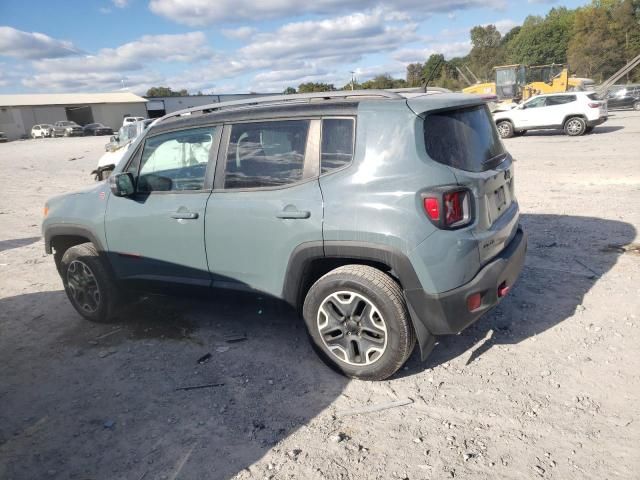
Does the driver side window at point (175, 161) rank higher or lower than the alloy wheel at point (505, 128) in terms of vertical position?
higher

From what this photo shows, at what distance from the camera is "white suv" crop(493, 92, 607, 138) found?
1691cm

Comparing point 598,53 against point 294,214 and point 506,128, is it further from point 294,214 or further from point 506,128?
point 294,214

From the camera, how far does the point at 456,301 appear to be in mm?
3004

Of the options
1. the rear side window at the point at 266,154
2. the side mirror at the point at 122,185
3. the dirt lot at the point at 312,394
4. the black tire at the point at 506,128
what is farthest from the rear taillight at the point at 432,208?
the black tire at the point at 506,128

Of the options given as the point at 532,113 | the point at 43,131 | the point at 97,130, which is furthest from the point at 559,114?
the point at 43,131

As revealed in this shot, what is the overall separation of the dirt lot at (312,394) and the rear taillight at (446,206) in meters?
1.14

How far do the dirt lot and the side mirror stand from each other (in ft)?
4.04

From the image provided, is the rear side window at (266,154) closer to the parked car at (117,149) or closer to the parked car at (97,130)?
the parked car at (117,149)

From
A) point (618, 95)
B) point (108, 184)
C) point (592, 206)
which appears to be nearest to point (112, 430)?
point (108, 184)

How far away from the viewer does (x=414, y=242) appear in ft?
9.64

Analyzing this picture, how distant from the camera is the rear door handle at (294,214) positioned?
3.27 metres

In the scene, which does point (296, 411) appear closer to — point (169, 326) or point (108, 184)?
point (169, 326)

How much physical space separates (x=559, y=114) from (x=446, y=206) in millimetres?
17127

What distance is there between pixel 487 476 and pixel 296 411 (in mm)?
1208
